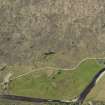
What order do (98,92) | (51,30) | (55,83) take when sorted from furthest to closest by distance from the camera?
(51,30), (55,83), (98,92)

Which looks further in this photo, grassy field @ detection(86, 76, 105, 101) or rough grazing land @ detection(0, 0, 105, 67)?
rough grazing land @ detection(0, 0, 105, 67)

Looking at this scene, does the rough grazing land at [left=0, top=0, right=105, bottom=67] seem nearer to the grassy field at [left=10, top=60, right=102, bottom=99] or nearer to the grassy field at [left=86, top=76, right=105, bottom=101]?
the grassy field at [left=10, top=60, right=102, bottom=99]

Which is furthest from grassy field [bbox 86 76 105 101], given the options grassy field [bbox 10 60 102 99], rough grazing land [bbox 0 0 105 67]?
rough grazing land [bbox 0 0 105 67]

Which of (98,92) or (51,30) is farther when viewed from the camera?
(51,30)

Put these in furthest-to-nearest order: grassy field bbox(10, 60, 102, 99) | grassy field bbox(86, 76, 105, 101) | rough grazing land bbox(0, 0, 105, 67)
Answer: rough grazing land bbox(0, 0, 105, 67) < grassy field bbox(10, 60, 102, 99) < grassy field bbox(86, 76, 105, 101)

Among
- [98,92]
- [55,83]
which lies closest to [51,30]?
[55,83]

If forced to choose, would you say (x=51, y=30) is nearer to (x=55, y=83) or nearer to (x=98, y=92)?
(x=55, y=83)

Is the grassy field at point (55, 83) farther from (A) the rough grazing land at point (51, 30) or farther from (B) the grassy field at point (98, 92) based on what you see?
(A) the rough grazing land at point (51, 30)

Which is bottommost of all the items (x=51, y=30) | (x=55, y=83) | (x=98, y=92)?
(x=98, y=92)
